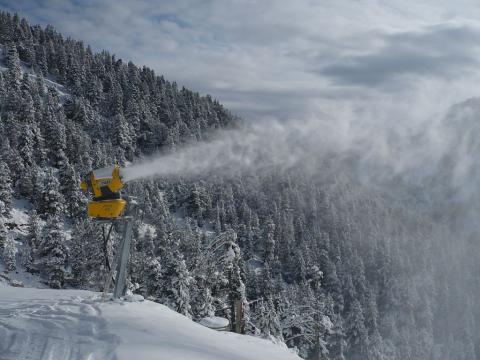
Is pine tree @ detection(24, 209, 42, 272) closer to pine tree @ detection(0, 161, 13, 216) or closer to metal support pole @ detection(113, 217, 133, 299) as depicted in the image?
pine tree @ detection(0, 161, 13, 216)

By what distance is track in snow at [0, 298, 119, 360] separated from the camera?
629 centimetres

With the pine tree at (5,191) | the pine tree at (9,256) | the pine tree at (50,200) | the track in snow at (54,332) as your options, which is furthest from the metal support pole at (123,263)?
the pine tree at (50,200)

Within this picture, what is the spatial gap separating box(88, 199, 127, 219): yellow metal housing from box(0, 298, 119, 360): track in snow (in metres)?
1.91

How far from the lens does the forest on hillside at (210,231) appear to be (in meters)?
39.7

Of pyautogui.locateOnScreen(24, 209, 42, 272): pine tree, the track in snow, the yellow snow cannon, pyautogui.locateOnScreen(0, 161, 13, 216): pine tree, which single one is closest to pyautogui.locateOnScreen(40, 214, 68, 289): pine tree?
pyautogui.locateOnScreen(24, 209, 42, 272): pine tree

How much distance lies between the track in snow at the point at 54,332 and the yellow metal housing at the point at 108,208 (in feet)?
6.26

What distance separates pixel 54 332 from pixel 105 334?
89 cm

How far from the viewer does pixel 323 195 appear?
15375 centimetres

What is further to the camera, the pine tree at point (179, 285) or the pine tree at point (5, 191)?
the pine tree at point (5, 191)

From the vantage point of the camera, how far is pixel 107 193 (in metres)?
9.09

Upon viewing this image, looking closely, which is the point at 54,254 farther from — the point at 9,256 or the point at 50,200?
the point at 50,200

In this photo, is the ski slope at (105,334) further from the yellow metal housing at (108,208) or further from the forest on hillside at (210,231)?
the forest on hillside at (210,231)

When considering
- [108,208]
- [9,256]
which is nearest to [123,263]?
[108,208]

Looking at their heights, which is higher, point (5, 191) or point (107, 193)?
point (107, 193)
